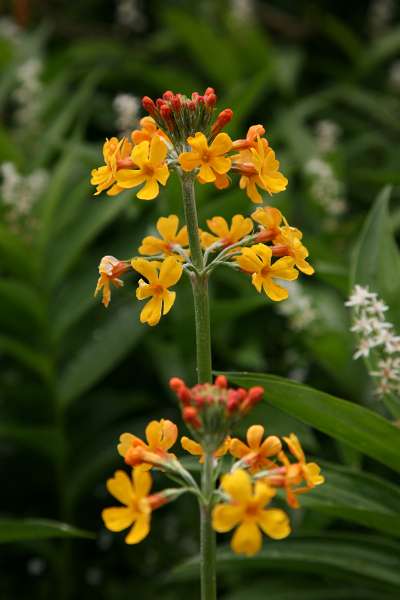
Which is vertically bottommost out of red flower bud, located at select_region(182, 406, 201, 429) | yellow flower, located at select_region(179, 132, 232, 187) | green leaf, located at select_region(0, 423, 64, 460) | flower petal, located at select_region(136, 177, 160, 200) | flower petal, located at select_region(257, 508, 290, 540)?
flower petal, located at select_region(257, 508, 290, 540)

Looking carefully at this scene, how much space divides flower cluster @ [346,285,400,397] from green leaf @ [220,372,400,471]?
11 centimetres

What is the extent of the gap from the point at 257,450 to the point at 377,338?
0.51 m

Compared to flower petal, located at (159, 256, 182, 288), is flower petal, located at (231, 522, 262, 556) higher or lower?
lower

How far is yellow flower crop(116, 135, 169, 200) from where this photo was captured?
1184 millimetres

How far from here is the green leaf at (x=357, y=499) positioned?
1.56m

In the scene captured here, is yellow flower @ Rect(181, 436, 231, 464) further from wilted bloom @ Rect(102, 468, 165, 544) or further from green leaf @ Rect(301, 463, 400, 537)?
green leaf @ Rect(301, 463, 400, 537)

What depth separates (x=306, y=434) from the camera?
1.98m

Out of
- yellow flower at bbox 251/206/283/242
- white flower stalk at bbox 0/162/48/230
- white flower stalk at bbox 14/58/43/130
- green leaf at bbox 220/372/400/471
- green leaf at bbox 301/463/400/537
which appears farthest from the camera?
white flower stalk at bbox 14/58/43/130

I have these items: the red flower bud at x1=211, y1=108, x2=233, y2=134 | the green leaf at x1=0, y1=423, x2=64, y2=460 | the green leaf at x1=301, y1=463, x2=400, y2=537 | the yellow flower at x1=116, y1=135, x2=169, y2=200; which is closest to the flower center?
the yellow flower at x1=116, y1=135, x2=169, y2=200

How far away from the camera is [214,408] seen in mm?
1066

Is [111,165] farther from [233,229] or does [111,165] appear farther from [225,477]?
[225,477]

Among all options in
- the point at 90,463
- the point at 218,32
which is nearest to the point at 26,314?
the point at 90,463

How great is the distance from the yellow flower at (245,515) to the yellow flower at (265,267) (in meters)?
0.34

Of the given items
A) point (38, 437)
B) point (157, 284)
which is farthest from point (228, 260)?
point (38, 437)
